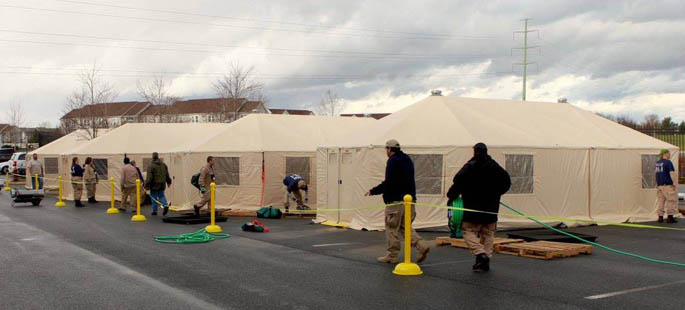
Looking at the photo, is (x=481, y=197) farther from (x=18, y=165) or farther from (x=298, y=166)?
(x=18, y=165)

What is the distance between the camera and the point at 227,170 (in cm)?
2050

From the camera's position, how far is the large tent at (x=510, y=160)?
1524 centimetres

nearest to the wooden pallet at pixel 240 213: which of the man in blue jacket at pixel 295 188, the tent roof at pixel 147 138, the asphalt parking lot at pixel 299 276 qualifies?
the man in blue jacket at pixel 295 188

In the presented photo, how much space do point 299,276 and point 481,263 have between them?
265 cm

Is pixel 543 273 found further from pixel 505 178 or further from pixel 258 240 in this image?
pixel 258 240

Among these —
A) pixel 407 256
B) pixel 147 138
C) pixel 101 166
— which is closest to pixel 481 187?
pixel 407 256

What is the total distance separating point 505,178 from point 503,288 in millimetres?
1869

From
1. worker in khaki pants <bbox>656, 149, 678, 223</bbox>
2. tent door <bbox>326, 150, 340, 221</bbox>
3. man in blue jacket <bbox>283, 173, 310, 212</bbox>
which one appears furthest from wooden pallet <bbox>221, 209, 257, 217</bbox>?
worker in khaki pants <bbox>656, 149, 678, 223</bbox>

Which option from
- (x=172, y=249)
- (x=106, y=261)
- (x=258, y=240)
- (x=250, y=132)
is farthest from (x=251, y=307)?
(x=250, y=132)

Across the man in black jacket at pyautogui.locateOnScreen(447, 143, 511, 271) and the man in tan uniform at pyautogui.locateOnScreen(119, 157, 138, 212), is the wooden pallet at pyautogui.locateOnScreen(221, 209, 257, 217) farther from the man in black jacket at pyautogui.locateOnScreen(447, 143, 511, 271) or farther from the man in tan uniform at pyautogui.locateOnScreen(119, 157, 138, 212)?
the man in black jacket at pyautogui.locateOnScreen(447, 143, 511, 271)

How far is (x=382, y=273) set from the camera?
356 inches

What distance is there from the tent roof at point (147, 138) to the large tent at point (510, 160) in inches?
410

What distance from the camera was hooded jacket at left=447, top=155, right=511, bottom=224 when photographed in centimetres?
905

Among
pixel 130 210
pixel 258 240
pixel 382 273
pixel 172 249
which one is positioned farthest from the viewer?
pixel 130 210
